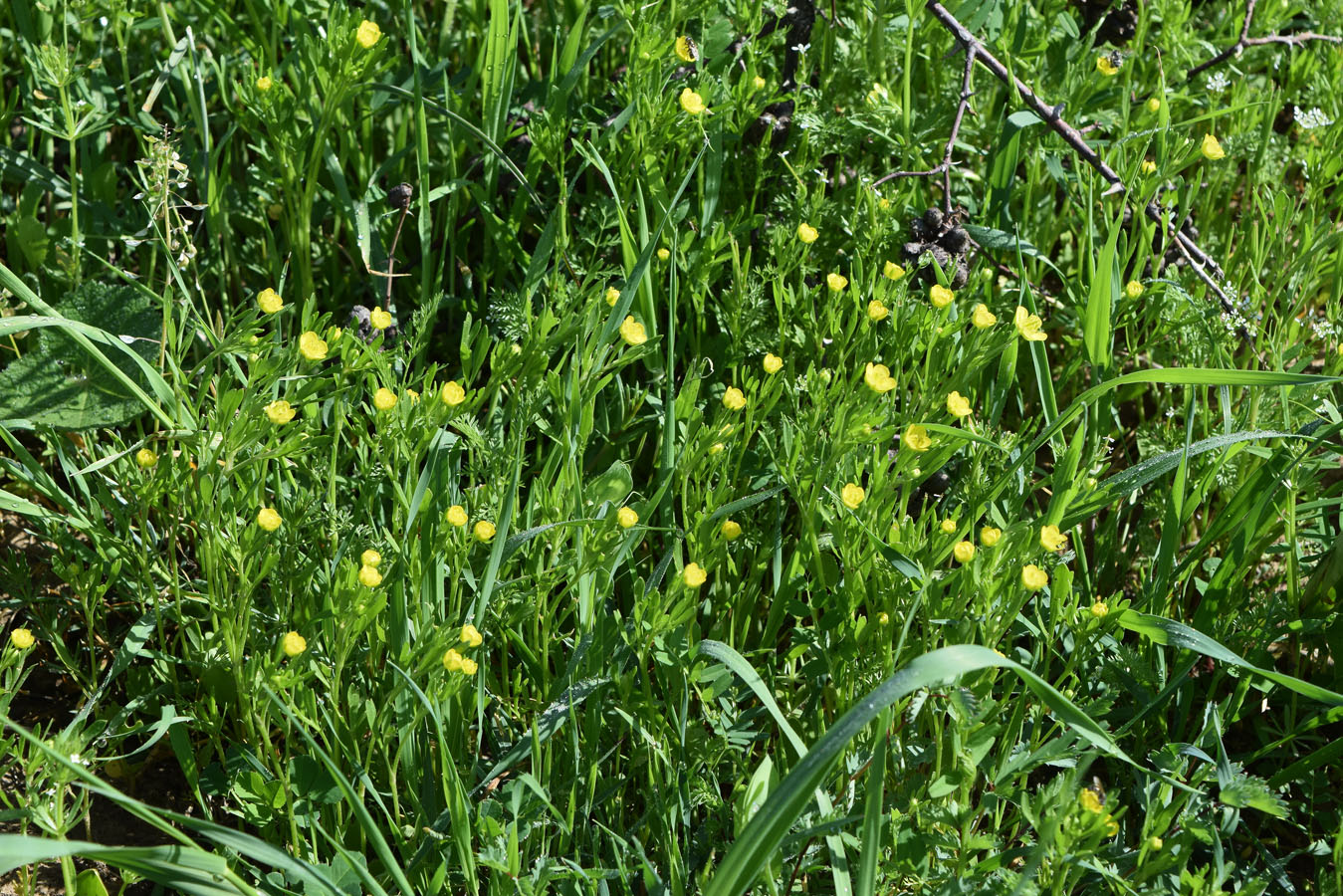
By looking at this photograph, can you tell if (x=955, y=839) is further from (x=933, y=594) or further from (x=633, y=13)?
(x=633, y=13)

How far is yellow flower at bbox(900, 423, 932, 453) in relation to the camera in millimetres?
1942

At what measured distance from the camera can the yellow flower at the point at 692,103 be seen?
240cm

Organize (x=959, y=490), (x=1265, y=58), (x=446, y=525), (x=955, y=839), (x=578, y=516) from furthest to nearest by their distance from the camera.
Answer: (x=1265, y=58) < (x=959, y=490) < (x=578, y=516) < (x=446, y=525) < (x=955, y=839)

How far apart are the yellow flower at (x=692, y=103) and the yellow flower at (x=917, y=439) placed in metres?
0.85

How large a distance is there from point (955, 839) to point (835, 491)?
0.59 m

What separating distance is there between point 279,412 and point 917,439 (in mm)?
1038

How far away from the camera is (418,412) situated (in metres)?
1.92

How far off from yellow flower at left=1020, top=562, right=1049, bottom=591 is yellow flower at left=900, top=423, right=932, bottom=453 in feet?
0.84

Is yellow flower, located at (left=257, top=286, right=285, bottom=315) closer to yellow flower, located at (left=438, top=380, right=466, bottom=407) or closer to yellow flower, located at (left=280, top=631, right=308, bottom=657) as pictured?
yellow flower, located at (left=438, top=380, right=466, bottom=407)

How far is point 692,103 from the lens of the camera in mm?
2428

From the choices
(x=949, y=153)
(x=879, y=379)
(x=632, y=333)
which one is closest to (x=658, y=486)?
(x=632, y=333)

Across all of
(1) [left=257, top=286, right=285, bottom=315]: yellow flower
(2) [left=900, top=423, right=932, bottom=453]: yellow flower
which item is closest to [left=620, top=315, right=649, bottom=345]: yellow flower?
(2) [left=900, top=423, right=932, bottom=453]: yellow flower

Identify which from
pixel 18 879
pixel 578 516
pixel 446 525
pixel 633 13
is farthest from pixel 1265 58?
pixel 18 879

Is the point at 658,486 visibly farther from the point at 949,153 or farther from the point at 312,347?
the point at 949,153
